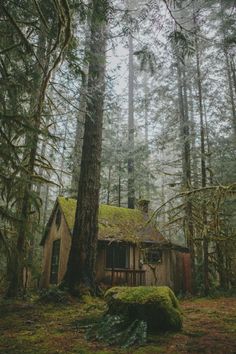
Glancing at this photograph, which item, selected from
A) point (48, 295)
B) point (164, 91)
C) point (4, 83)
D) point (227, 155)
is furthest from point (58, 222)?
point (4, 83)

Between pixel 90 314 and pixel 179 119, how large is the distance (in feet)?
43.1

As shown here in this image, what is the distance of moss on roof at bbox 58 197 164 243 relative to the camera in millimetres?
13461

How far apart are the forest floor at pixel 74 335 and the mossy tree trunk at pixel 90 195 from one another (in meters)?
1.57

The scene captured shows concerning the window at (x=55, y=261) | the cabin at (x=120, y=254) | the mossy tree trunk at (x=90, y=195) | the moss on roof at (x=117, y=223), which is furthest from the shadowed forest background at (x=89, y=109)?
the window at (x=55, y=261)

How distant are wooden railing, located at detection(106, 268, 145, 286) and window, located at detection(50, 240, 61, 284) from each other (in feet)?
10.9

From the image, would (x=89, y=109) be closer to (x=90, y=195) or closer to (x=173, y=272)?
(x=90, y=195)

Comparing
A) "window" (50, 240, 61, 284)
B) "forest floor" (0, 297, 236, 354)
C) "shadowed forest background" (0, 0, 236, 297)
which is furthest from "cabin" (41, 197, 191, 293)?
"forest floor" (0, 297, 236, 354)

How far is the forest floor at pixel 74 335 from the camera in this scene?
152 inches

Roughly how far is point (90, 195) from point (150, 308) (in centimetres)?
482

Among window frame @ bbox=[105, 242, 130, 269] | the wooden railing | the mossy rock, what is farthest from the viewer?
window frame @ bbox=[105, 242, 130, 269]

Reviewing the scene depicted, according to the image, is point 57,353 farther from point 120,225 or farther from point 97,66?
point 120,225

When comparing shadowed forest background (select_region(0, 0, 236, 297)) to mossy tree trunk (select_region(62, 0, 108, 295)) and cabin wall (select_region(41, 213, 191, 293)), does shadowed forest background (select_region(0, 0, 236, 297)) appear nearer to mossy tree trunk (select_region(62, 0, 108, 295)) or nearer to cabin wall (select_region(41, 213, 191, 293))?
mossy tree trunk (select_region(62, 0, 108, 295))

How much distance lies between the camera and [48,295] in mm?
7730

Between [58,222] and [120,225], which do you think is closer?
[120,225]
